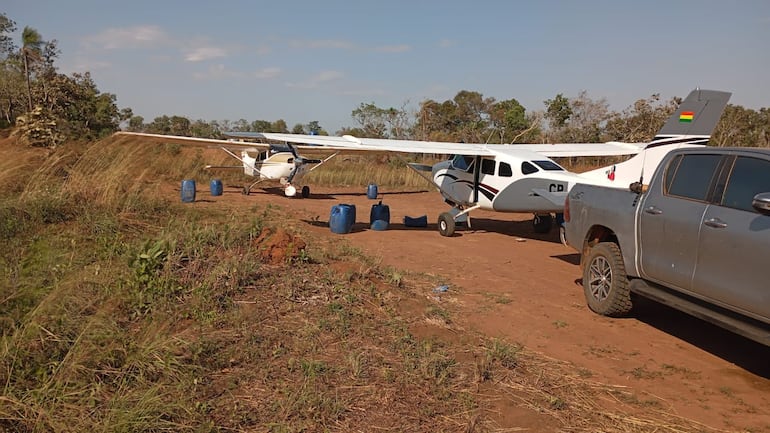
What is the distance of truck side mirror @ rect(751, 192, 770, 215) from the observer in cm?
406

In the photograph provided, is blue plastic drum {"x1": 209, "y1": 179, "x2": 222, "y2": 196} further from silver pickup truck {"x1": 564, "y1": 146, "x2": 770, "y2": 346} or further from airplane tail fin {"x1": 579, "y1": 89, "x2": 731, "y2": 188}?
silver pickup truck {"x1": 564, "y1": 146, "x2": 770, "y2": 346}

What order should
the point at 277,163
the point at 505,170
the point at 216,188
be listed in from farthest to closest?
the point at 277,163 → the point at 216,188 → the point at 505,170

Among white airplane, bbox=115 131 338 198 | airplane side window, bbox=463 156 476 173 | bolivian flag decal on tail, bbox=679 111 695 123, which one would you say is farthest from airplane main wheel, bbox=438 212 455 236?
white airplane, bbox=115 131 338 198

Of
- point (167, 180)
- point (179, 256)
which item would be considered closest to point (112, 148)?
point (179, 256)

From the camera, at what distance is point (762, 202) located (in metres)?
4.11

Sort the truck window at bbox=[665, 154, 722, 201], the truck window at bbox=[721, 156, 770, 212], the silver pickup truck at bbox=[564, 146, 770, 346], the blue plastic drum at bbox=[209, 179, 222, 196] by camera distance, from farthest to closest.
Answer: the blue plastic drum at bbox=[209, 179, 222, 196]
the truck window at bbox=[665, 154, 722, 201]
the truck window at bbox=[721, 156, 770, 212]
the silver pickup truck at bbox=[564, 146, 770, 346]

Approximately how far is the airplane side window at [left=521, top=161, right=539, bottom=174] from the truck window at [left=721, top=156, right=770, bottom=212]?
679 centimetres

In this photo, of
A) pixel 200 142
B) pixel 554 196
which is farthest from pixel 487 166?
pixel 200 142

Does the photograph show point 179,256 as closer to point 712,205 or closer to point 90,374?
point 90,374

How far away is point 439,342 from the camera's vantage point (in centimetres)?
516

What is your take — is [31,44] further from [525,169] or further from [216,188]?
[525,169]

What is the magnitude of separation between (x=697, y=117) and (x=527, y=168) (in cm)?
384

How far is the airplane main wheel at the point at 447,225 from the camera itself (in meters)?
12.5

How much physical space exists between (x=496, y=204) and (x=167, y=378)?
32.1ft
